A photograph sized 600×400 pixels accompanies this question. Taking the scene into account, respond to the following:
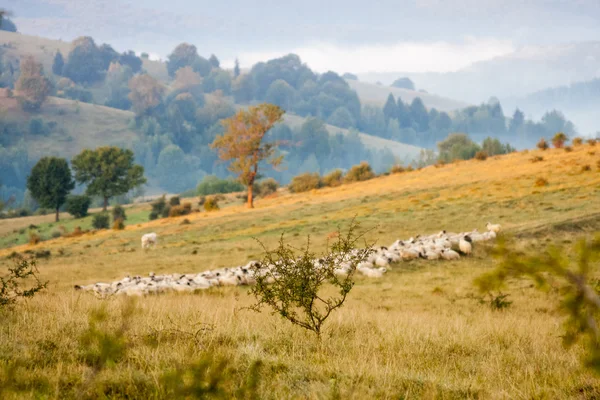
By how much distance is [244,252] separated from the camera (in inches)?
1060

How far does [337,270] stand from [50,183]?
3328 inches

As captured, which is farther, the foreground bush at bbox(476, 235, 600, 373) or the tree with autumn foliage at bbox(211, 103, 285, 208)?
the tree with autumn foliage at bbox(211, 103, 285, 208)

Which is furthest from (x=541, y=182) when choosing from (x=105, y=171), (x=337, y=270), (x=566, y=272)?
(x=105, y=171)

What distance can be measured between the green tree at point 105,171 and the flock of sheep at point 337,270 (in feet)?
265

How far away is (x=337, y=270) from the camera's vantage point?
1800cm

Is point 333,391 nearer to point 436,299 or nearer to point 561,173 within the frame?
point 436,299

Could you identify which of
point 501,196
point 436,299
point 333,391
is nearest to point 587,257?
point 333,391

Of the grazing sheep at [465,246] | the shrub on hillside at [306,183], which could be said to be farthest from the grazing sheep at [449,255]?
the shrub on hillside at [306,183]

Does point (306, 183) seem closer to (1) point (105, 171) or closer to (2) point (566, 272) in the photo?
(1) point (105, 171)

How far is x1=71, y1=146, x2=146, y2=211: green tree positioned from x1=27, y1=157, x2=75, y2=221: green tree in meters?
3.27

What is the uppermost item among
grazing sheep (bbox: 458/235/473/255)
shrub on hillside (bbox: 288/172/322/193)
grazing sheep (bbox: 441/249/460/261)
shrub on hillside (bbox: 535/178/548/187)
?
shrub on hillside (bbox: 535/178/548/187)

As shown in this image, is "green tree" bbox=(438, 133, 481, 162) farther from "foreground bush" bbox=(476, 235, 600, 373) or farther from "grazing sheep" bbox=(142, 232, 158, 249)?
"foreground bush" bbox=(476, 235, 600, 373)

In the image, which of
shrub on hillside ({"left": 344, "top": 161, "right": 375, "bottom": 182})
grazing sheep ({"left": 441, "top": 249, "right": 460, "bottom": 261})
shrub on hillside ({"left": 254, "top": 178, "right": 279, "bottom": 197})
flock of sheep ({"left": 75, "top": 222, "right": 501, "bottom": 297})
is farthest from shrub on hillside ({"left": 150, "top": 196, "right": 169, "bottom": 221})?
grazing sheep ({"left": 441, "top": 249, "right": 460, "bottom": 261})

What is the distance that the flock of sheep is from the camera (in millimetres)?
16344
